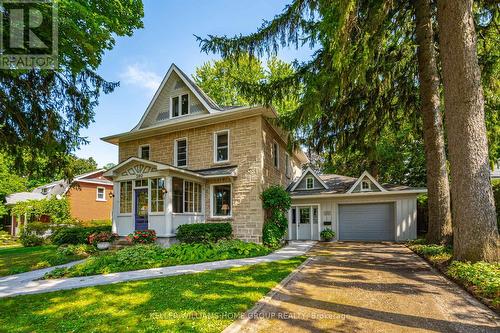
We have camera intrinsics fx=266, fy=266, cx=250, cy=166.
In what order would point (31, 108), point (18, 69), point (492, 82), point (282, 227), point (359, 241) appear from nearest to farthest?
point (18, 69) < point (31, 108) < point (492, 82) < point (282, 227) < point (359, 241)

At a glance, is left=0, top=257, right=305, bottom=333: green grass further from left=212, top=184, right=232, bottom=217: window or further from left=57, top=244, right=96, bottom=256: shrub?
left=212, top=184, right=232, bottom=217: window

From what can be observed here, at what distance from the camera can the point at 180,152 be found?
14.7 meters

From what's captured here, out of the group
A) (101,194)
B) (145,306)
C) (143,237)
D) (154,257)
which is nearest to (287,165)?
(143,237)

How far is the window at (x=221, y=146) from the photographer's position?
533 inches

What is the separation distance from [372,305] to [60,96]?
11.3 metres

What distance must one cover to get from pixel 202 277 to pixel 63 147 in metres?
7.56

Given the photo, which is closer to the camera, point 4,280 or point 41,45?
point 41,45

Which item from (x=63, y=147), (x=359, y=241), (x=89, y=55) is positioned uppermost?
(x=89, y=55)

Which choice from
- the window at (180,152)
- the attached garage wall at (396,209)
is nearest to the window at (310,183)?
the attached garage wall at (396,209)

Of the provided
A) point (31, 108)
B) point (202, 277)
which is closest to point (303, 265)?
point (202, 277)

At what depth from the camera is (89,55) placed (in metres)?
7.11

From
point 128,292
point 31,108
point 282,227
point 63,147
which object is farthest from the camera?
point 282,227

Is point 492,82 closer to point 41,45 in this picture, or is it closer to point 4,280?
point 41,45

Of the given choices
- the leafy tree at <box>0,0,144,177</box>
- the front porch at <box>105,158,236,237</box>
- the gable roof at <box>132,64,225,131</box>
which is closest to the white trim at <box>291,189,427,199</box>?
the front porch at <box>105,158,236,237</box>
